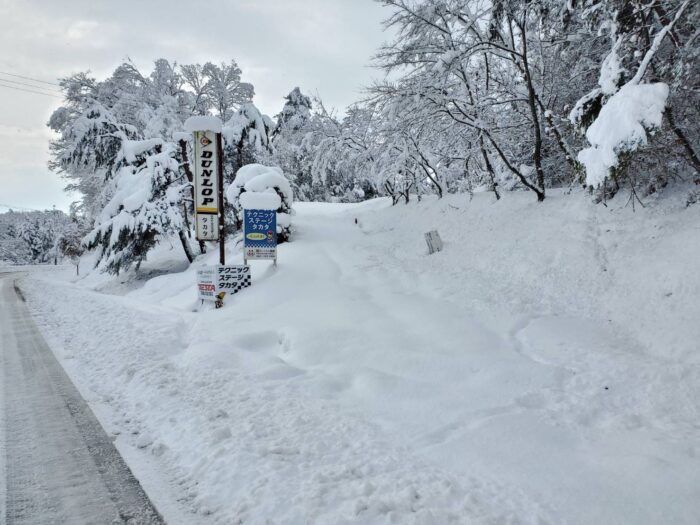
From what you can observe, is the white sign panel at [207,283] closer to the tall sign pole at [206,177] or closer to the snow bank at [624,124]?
the tall sign pole at [206,177]

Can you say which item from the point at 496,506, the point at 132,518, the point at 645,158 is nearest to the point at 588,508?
the point at 496,506

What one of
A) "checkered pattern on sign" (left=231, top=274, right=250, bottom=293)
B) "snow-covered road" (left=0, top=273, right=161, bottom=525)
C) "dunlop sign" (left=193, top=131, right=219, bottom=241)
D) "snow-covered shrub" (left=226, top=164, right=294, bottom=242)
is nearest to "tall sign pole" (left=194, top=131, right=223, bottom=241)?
"dunlop sign" (left=193, top=131, right=219, bottom=241)

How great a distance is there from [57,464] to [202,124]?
8.96 meters

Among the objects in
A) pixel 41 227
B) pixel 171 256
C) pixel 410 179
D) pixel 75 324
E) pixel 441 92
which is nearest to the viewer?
pixel 75 324

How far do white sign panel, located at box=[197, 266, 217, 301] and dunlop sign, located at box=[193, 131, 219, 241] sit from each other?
1438mm

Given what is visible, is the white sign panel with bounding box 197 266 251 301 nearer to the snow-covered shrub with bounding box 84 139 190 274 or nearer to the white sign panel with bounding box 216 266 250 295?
the white sign panel with bounding box 216 266 250 295

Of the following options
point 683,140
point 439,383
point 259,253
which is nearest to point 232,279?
point 259,253

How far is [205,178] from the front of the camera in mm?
10992

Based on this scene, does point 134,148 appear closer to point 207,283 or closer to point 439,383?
point 207,283

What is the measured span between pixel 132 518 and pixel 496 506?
2562 mm

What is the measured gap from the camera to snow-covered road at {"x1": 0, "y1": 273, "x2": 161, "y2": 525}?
117 inches

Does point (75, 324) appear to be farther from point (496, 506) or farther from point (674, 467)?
point (674, 467)

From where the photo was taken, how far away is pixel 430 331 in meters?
6.83

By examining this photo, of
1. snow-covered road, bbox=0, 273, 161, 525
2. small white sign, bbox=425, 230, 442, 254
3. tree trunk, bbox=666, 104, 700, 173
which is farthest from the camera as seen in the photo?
small white sign, bbox=425, 230, 442, 254
